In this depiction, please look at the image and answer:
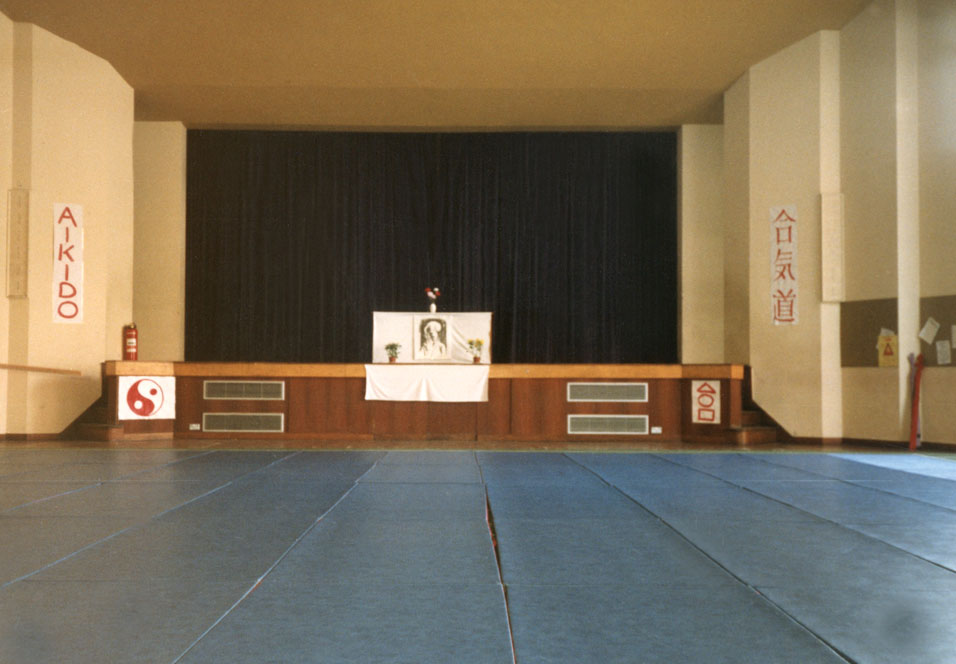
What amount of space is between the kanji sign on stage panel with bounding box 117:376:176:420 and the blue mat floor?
136 inches

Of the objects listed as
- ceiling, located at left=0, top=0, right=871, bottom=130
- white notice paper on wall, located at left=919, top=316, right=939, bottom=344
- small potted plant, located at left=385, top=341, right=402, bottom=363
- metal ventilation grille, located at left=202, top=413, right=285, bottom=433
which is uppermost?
ceiling, located at left=0, top=0, right=871, bottom=130

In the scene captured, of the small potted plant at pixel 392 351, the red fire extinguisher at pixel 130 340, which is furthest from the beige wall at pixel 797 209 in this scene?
the red fire extinguisher at pixel 130 340

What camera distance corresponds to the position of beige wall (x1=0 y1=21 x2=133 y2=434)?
8.34 metres

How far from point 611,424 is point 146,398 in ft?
18.0

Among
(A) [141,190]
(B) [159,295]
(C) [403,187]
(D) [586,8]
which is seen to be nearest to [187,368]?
(B) [159,295]

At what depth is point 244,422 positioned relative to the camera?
9.02 meters

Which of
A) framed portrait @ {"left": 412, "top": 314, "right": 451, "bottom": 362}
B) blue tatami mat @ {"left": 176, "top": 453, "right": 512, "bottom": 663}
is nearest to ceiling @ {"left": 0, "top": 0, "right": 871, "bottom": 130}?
framed portrait @ {"left": 412, "top": 314, "right": 451, "bottom": 362}

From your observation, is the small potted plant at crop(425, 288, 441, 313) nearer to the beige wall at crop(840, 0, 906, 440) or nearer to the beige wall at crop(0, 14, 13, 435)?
the beige wall at crop(0, 14, 13, 435)

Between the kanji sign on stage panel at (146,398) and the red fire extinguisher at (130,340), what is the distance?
818 millimetres

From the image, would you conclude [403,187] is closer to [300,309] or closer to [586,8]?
[300,309]

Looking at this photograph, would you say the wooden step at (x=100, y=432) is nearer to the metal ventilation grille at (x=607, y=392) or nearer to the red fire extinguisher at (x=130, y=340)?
the red fire extinguisher at (x=130, y=340)

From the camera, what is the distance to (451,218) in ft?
37.0

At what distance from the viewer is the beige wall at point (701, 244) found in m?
10.5

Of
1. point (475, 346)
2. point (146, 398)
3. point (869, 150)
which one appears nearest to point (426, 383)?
point (475, 346)
